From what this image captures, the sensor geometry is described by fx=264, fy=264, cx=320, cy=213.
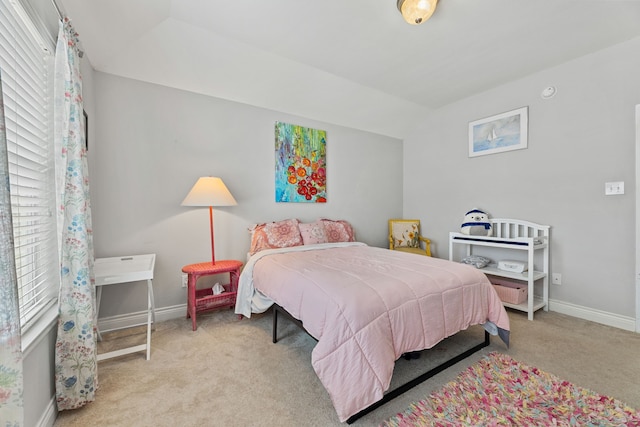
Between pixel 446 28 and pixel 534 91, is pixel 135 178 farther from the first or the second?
pixel 534 91

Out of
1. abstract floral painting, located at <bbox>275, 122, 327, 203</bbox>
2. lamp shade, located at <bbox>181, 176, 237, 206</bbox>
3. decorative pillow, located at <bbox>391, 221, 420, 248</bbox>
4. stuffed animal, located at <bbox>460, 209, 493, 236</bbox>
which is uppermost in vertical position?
abstract floral painting, located at <bbox>275, 122, 327, 203</bbox>

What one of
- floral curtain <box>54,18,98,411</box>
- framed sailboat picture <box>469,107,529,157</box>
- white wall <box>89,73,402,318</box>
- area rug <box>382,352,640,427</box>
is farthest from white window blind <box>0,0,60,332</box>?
framed sailboat picture <box>469,107,529,157</box>

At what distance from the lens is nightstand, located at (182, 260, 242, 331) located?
95.0 inches

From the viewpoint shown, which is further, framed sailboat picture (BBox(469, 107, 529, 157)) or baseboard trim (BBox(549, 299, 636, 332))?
framed sailboat picture (BBox(469, 107, 529, 157))

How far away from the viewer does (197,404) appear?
1.51 m

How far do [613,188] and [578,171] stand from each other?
0.31 m

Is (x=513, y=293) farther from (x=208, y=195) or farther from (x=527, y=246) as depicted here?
(x=208, y=195)

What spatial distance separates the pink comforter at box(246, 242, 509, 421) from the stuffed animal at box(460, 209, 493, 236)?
4.21ft

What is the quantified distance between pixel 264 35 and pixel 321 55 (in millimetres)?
585

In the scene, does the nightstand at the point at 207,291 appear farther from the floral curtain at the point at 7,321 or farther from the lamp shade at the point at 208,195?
the floral curtain at the point at 7,321

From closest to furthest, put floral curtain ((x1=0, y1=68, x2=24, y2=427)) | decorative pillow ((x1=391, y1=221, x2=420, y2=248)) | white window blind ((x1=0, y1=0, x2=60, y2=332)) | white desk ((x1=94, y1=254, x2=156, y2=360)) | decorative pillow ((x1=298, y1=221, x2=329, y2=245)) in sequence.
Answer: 1. floral curtain ((x1=0, y1=68, x2=24, y2=427))
2. white window blind ((x1=0, y1=0, x2=60, y2=332))
3. white desk ((x1=94, y1=254, x2=156, y2=360))
4. decorative pillow ((x1=298, y1=221, x2=329, y2=245))
5. decorative pillow ((x1=391, y1=221, x2=420, y2=248))

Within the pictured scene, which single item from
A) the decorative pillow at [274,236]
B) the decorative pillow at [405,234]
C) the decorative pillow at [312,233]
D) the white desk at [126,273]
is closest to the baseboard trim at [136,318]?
the white desk at [126,273]

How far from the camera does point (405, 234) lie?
4082 mm

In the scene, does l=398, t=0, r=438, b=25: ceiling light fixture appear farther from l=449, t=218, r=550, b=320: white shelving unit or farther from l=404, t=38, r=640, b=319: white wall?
l=449, t=218, r=550, b=320: white shelving unit
